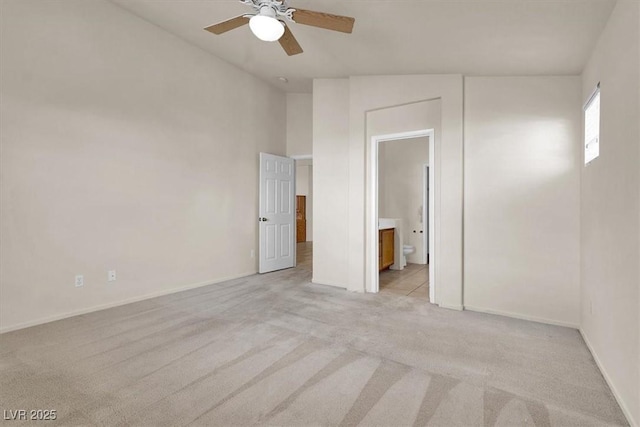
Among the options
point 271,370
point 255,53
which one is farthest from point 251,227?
point 271,370

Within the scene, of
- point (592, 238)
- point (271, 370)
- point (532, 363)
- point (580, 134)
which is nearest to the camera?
point (271, 370)

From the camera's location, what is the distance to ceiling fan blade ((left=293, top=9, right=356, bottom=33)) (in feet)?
7.93

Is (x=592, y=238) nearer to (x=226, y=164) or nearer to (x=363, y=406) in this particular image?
(x=363, y=406)

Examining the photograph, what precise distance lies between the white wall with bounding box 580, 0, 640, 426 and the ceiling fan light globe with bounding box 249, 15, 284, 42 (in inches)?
80.5

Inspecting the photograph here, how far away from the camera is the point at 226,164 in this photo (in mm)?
4910

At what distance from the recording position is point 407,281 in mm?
4973

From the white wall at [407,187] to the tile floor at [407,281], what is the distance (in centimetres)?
75

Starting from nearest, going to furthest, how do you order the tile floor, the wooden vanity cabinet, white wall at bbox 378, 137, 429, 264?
the tile floor, the wooden vanity cabinet, white wall at bbox 378, 137, 429, 264

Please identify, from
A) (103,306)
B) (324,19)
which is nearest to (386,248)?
(324,19)

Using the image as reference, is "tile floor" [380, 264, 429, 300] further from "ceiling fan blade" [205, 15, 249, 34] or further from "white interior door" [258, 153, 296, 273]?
"ceiling fan blade" [205, 15, 249, 34]

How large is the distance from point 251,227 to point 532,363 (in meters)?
4.09

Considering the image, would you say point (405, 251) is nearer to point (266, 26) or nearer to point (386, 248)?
point (386, 248)

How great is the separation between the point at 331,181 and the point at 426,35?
2.23 m

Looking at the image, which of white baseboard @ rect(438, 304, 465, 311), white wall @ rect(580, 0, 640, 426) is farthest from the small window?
white baseboard @ rect(438, 304, 465, 311)
